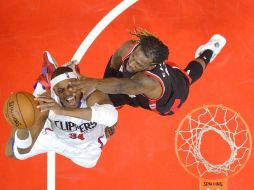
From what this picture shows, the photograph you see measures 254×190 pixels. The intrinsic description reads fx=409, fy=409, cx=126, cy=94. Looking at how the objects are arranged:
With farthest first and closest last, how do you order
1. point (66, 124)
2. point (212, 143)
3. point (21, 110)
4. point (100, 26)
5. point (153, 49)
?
point (100, 26)
point (212, 143)
point (66, 124)
point (153, 49)
point (21, 110)

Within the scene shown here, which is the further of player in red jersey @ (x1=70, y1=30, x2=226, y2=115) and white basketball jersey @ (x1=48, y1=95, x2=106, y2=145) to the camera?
white basketball jersey @ (x1=48, y1=95, x2=106, y2=145)

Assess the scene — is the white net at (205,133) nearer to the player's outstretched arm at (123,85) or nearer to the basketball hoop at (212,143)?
the basketball hoop at (212,143)

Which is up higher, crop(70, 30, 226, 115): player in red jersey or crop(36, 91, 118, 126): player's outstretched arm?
crop(70, 30, 226, 115): player in red jersey

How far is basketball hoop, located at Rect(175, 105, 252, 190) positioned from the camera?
18.3 ft

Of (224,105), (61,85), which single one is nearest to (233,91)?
(224,105)

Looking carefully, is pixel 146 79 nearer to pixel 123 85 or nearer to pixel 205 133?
pixel 123 85

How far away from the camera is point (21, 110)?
11.9ft

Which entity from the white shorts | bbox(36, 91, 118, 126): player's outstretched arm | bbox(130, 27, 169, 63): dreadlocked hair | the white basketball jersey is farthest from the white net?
bbox(36, 91, 118, 126): player's outstretched arm

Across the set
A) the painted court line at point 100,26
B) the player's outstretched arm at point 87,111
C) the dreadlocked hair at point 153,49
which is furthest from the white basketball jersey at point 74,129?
the painted court line at point 100,26

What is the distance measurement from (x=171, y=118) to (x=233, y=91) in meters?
0.96

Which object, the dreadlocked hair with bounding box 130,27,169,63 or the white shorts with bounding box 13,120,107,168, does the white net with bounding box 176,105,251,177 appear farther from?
the dreadlocked hair with bounding box 130,27,169,63

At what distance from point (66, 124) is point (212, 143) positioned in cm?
239

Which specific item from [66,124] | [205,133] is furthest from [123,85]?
[205,133]

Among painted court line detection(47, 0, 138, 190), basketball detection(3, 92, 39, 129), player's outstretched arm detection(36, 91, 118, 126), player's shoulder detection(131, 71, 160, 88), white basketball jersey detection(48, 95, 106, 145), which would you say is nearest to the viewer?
player's outstretched arm detection(36, 91, 118, 126)
